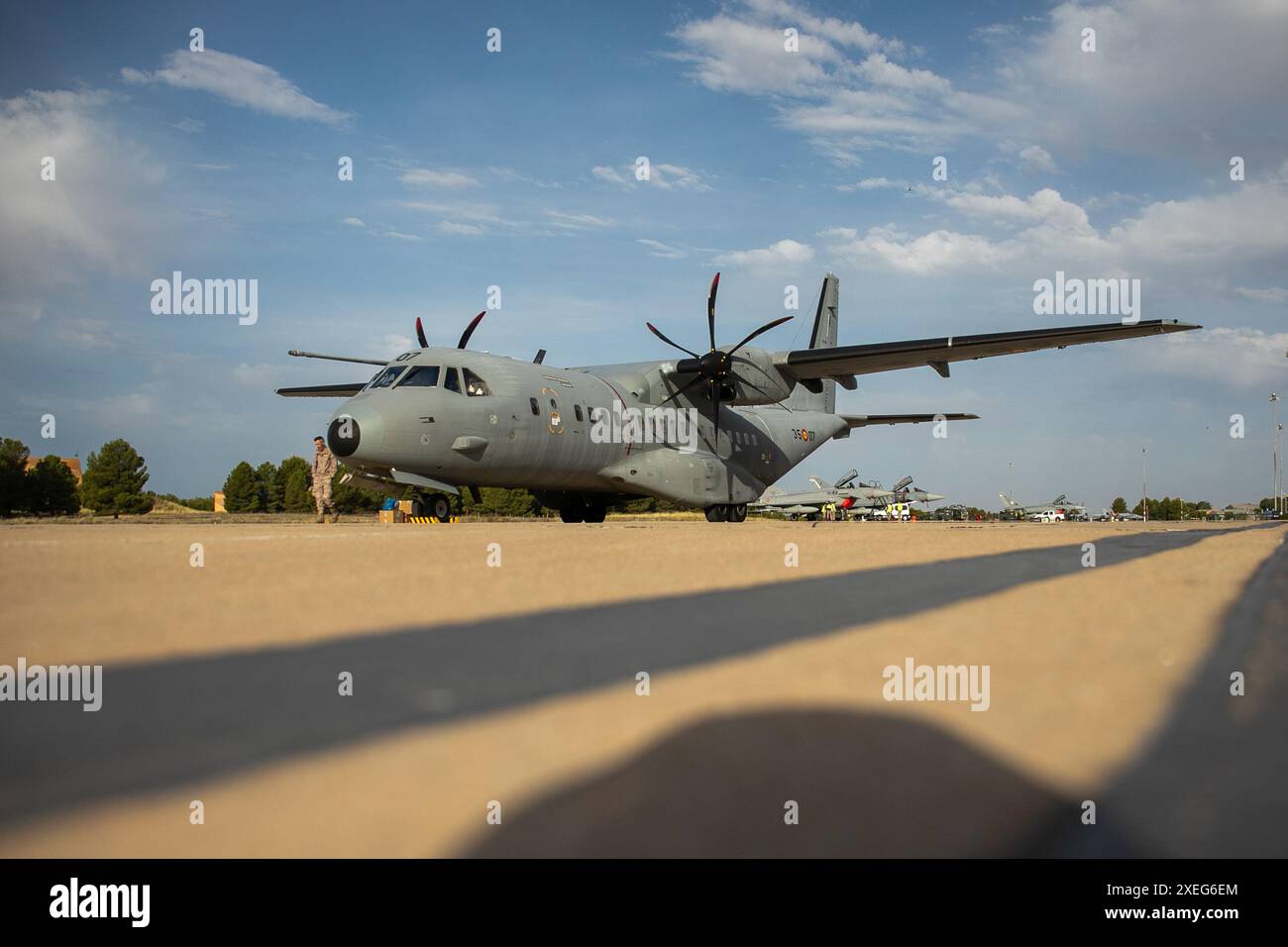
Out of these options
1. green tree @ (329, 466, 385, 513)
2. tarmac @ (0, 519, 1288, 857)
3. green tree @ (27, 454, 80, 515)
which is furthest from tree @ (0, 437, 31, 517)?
tarmac @ (0, 519, 1288, 857)

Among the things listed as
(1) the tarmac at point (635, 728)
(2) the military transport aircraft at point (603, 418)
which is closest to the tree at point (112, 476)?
(2) the military transport aircraft at point (603, 418)

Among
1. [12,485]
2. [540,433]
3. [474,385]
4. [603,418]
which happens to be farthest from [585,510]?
[12,485]

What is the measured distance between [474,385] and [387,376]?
4.83ft

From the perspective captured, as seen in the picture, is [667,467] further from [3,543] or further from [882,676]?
[882,676]

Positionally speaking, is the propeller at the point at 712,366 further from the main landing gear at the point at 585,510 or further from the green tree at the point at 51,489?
the green tree at the point at 51,489

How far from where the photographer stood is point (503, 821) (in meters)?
1.43

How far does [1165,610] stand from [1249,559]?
4463 millimetres

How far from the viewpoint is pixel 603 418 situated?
17.9m

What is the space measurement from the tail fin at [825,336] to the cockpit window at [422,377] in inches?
581

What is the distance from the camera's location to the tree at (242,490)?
169 feet

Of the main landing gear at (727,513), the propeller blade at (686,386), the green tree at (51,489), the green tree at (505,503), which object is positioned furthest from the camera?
the green tree at (505,503)

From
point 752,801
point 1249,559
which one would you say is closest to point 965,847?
point 752,801

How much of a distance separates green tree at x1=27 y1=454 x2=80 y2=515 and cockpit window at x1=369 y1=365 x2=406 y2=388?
Answer: 1145 inches

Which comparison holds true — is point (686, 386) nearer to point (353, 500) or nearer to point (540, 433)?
point (540, 433)
